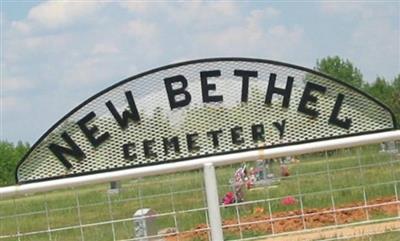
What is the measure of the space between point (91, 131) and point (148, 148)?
374 mm

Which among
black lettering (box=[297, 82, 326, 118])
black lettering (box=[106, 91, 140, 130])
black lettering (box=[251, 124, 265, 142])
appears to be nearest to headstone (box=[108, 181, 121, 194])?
black lettering (box=[106, 91, 140, 130])

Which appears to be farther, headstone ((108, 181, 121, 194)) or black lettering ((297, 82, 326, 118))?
black lettering ((297, 82, 326, 118))

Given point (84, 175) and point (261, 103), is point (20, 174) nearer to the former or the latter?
point (84, 175)

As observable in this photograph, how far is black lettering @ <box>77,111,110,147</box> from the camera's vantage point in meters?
5.38

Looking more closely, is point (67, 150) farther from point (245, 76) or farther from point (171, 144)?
point (245, 76)

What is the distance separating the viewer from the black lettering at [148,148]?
536 centimetres

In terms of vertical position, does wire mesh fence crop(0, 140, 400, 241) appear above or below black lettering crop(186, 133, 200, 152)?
below

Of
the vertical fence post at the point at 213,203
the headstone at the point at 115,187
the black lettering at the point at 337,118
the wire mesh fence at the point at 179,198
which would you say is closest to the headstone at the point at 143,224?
the wire mesh fence at the point at 179,198

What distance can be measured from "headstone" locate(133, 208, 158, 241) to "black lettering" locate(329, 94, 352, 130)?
4.15 ft

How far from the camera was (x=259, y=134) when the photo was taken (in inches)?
211

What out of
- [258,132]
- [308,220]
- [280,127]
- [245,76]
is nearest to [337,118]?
[280,127]

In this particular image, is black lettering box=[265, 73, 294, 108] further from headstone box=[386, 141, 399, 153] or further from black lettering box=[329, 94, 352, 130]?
headstone box=[386, 141, 399, 153]

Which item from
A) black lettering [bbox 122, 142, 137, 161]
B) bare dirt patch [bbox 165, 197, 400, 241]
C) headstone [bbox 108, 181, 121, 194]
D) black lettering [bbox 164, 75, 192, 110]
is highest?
black lettering [bbox 164, 75, 192, 110]

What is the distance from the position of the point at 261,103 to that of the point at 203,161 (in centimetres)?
69
